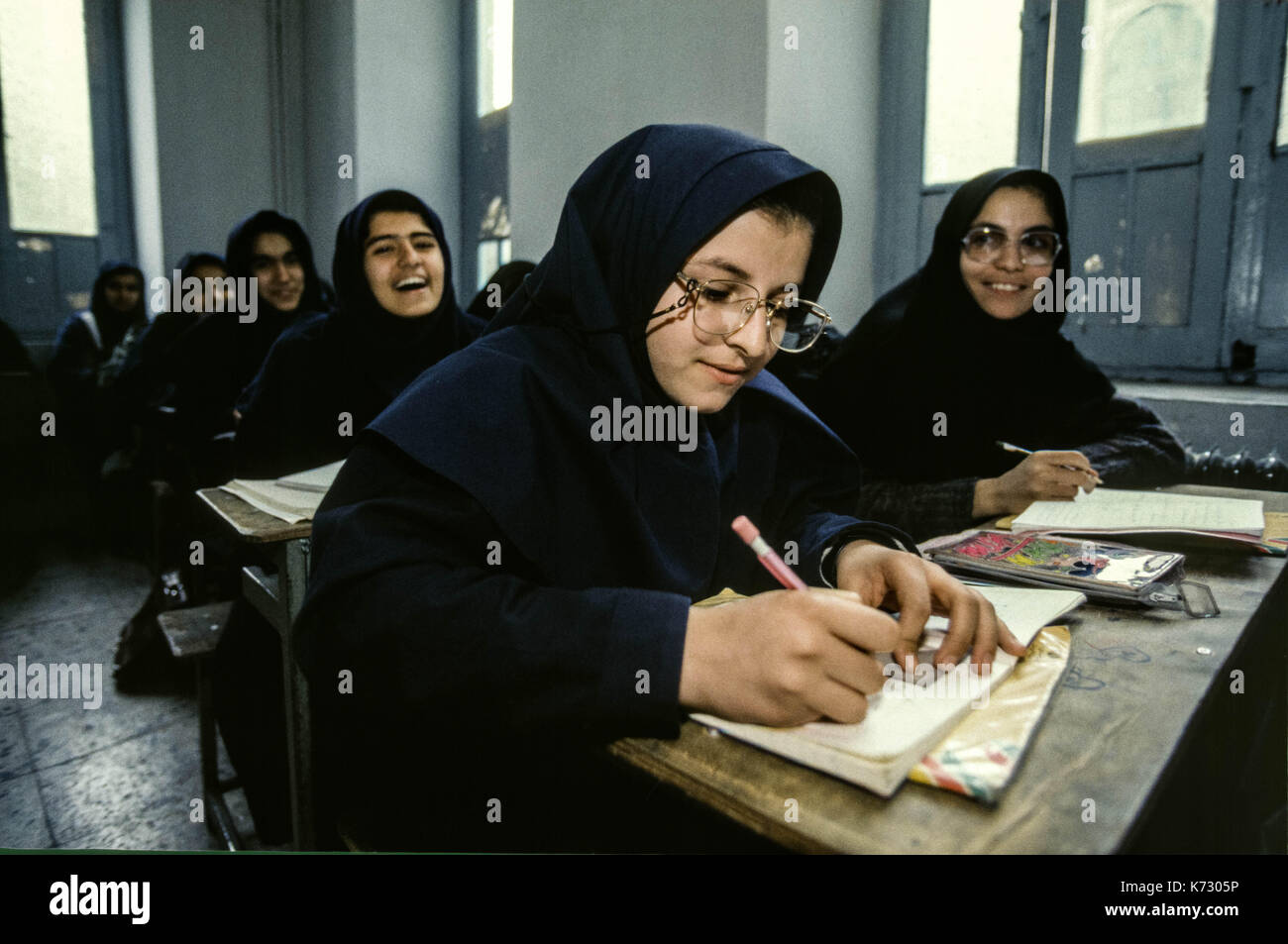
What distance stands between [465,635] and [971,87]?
2590mm

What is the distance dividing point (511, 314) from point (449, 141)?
4.06 meters

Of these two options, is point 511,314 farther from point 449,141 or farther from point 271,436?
point 449,141

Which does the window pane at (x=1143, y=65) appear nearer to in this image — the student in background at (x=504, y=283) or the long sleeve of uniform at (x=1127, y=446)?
the long sleeve of uniform at (x=1127, y=446)

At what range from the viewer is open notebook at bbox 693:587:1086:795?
48 cm

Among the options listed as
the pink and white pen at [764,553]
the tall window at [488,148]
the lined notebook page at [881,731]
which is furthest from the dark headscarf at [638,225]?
the tall window at [488,148]

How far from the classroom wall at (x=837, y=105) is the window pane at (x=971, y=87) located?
183 millimetres

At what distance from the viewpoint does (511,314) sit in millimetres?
897

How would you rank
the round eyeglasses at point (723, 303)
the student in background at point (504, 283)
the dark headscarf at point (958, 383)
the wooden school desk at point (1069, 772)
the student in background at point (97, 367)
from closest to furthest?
1. the wooden school desk at point (1069, 772)
2. the round eyeglasses at point (723, 303)
3. the dark headscarf at point (958, 383)
4. the student in background at point (504, 283)
5. the student in background at point (97, 367)

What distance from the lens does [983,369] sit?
1.78 meters

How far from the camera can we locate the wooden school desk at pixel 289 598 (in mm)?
1231

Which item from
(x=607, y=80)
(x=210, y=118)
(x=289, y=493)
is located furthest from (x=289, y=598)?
(x=210, y=118)

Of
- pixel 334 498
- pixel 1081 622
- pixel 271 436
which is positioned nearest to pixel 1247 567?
pixel 1081 622

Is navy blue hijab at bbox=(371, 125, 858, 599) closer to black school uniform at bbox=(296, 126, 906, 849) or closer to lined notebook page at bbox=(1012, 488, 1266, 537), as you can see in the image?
black school uniform at bbox=(296, 126, 906, 849)
